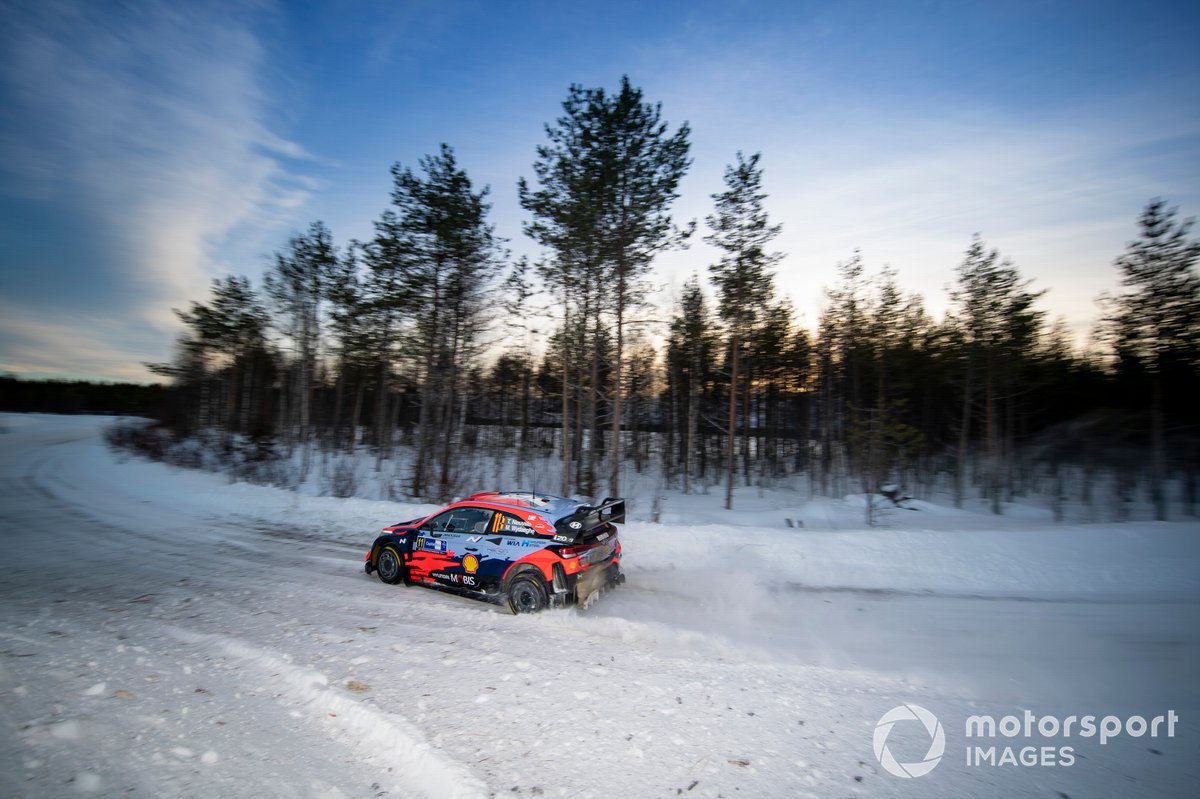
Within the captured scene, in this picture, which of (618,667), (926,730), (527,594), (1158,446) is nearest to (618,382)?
(527,594)

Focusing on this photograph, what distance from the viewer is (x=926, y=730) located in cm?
402

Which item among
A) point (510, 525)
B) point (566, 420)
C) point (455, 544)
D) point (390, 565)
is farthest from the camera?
point (566, 420)

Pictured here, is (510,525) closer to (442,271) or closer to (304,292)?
(442,271)

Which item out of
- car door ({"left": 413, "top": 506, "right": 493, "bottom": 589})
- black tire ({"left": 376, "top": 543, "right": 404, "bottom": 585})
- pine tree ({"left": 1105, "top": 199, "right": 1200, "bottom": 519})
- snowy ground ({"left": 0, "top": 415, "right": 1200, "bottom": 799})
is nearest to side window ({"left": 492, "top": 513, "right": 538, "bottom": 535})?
car door ({"left": 413, "top": 506, "right": 493, "bottom": 589})

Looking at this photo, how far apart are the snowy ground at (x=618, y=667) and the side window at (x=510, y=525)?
114 centimetres

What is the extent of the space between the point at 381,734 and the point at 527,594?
3048mm

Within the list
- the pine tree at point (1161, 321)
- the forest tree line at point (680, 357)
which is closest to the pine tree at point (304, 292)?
the forest tree line at point (680, 357)

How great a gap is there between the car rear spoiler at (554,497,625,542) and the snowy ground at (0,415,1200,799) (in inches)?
41.4

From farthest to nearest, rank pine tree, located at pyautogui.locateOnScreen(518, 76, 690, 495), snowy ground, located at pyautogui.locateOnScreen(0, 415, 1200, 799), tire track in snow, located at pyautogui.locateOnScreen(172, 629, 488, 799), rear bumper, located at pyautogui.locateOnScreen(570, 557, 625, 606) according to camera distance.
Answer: pine tree, located at pyautogui.locateOnScreen(518, 76, 690, 495) < rear bumper, located at pyautogui.locateOnScreen(570, 557, 625, 606) < snowy ground, located at pyautogui.locateOnScreen(0, 415, 1200, 799) < tire track in snow, located at pyautogui.locateOnScreen(172, 629, 488, 799)

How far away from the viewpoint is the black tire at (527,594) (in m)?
6.53

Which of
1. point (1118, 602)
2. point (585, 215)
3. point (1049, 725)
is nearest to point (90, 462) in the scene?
point (585, 215)

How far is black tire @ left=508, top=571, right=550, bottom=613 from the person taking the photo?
21.4 feet

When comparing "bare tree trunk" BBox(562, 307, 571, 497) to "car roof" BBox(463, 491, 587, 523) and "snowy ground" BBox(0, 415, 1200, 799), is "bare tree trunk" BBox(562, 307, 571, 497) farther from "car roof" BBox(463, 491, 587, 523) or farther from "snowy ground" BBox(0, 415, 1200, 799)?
"car roof" BBox(463, 491, 587, 523)

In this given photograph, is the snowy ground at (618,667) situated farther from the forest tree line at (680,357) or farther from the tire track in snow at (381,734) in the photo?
the forest tree line at (680,357)
